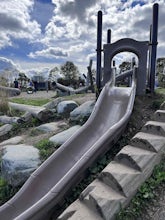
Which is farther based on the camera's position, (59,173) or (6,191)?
(6,191)

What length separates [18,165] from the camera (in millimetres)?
3824

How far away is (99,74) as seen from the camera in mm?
7191

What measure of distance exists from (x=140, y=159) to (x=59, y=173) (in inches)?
53.4

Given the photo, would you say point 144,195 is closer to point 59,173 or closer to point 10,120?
point 59,173

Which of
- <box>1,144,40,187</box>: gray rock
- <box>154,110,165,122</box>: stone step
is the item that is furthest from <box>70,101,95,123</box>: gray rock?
<box>154,110,165,122</box>: stone step

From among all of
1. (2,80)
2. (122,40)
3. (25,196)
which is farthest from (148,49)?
(2,80)

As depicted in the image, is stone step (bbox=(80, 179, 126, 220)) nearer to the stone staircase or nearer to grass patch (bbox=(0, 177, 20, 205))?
the stone staircase

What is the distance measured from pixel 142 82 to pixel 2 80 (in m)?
6.11

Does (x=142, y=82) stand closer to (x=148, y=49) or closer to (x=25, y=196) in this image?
(x=148, y=49)

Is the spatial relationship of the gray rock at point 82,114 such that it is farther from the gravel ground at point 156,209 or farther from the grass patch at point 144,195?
the gravel ground at point 156,209

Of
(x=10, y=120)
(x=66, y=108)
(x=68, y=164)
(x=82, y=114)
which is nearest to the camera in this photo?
(x=68, y=164)

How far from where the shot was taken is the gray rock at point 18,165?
3.73 metres

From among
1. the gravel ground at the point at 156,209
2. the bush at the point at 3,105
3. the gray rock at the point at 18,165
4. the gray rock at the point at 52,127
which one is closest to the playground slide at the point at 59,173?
the gray rock at the point at 18,165

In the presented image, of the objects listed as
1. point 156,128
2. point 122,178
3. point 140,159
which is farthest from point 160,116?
point 122,178
